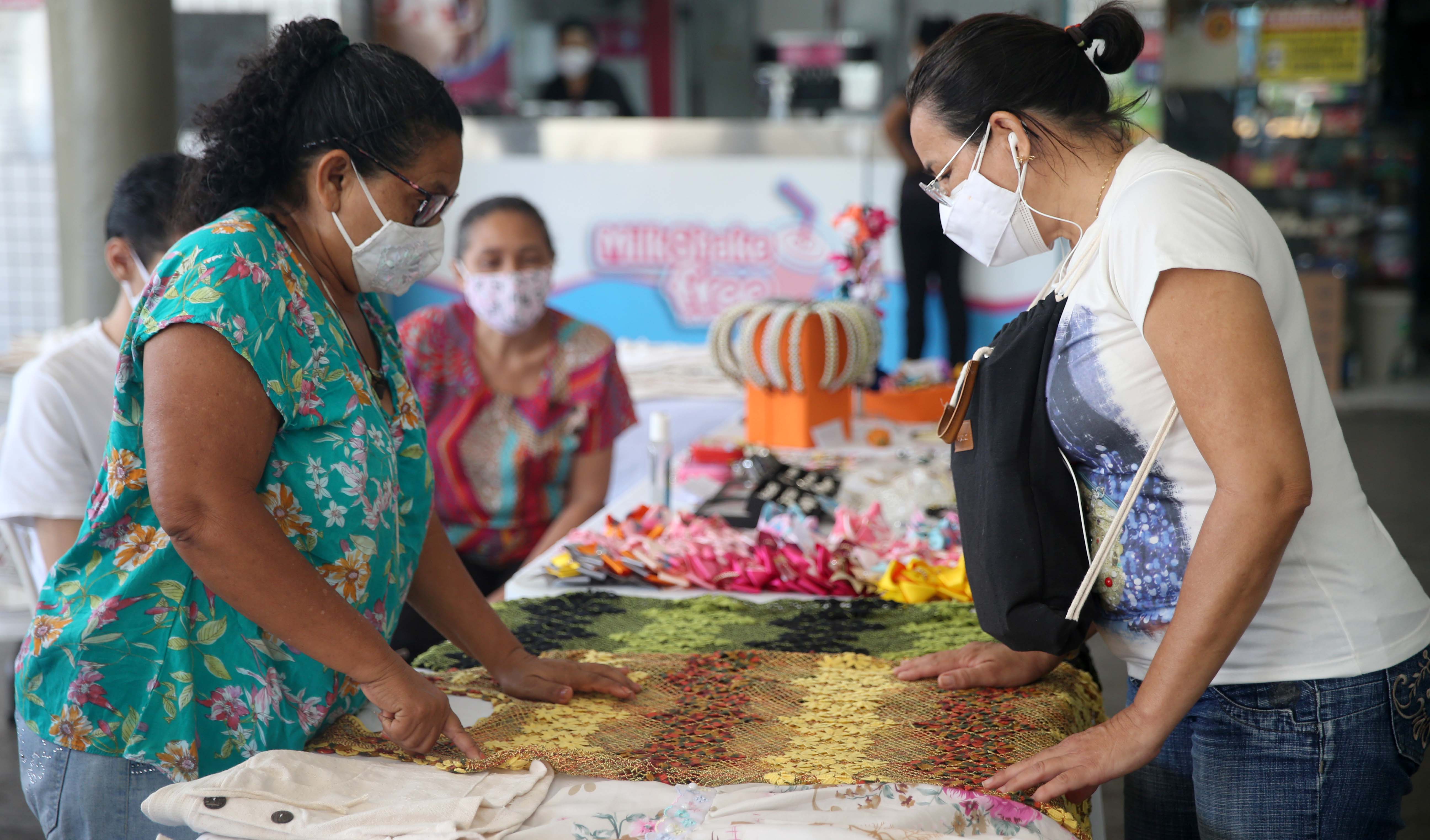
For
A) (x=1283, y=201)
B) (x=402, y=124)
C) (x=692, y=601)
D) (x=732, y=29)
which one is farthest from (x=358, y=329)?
(x=732, y=29)

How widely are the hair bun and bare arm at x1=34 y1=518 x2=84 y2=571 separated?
1.84m

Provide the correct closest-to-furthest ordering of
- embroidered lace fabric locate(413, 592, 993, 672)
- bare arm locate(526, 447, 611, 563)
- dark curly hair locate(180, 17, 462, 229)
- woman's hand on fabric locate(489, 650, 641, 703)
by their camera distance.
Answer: dark curly hair locate(180, 17, 462, 229)
woman's hand on fabric locate(489, 650, 641, 703)
embroidered lace fabric locate(413, 592, 993, 672)
bare arm locate(526, 447, 611, 563)

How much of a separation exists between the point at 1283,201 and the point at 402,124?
351 inches

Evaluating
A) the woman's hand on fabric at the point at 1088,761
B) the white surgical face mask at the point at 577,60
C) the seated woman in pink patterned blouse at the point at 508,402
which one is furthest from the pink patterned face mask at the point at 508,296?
the white surgical face mask at the point at 577,60

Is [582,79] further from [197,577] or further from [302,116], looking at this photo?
[197,577]

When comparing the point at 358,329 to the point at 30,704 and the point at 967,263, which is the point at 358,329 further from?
the point at 967,263

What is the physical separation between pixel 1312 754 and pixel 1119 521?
0.31 m

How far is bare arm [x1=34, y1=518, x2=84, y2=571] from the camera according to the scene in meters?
2.12

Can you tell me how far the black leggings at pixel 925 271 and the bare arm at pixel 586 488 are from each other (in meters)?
3.01

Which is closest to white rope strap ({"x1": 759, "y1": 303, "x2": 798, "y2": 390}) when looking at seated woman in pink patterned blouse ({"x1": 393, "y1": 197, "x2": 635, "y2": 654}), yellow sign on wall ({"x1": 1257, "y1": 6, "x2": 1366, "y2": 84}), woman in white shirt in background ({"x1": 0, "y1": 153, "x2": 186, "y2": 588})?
seated woman in pink patterned blouse ({"x1": 393, "y1": 197, "x2": 635, "y2": 654})

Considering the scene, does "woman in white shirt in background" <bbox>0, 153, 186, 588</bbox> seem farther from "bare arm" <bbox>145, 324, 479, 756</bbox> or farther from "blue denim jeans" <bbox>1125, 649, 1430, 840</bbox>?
"blue denim jeans" <bbox>1125, 649, 1430, 840</bbox>

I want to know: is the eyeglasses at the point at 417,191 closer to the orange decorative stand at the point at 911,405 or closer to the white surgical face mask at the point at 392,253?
the white surgical face mask at the point at 392,253

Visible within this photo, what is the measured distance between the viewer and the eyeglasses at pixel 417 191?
4.38ft

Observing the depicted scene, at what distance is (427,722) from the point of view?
1251 mm
